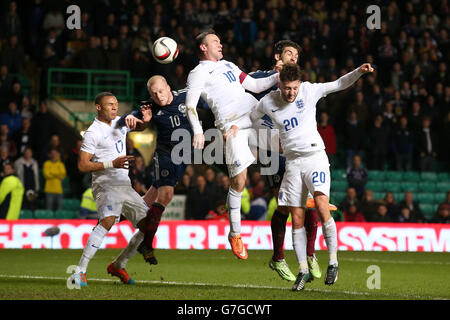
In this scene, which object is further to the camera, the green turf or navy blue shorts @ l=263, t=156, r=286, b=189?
navy blue shorts @ l=263, t=156, r=286, b=189

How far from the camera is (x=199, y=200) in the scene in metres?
17.6

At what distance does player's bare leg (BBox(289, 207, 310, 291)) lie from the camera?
29.7ft

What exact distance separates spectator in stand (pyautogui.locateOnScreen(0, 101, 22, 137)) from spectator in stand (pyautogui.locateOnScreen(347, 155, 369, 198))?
7331 mm

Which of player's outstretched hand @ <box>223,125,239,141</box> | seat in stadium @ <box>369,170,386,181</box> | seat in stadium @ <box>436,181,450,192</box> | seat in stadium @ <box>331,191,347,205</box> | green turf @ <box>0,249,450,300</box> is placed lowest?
green turf @ <box>0,249,450,300</box>

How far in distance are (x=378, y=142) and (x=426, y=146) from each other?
3.90ft

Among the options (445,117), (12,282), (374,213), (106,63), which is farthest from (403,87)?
(12,282)

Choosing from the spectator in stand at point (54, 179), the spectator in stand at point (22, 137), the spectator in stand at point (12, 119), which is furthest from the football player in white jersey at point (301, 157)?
the spectator in stand at point (12, 119)

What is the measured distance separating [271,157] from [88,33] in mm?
11584

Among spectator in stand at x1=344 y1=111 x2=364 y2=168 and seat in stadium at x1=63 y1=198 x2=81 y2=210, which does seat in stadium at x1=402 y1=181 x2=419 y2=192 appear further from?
seat in stadium at x1=63 y1=198 x2=81 y2=210

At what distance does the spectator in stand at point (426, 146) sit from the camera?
801 inches

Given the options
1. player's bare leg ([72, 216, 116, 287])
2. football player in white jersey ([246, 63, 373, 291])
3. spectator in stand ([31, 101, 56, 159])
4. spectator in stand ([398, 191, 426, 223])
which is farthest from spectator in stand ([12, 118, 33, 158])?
football player in white jersey ([246, 63, 373, 291])

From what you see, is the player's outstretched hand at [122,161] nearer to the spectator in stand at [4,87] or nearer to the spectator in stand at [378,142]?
the spectator in stand at [4,87]

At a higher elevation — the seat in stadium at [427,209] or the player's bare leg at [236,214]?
the player's bare leg at [236,214]

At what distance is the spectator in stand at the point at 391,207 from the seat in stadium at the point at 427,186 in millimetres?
2221
